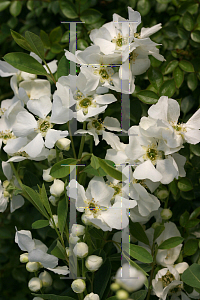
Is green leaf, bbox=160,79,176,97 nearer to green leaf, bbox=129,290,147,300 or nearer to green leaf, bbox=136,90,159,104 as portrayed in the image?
green leaf, bbox=136,90,159,104

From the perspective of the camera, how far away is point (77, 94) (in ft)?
2.57

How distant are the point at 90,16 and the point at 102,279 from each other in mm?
740

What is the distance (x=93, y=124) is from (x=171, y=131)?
0.22m

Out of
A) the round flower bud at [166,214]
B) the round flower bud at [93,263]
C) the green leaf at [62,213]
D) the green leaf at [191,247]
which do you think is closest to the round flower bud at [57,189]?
the green leaf at [62,213]

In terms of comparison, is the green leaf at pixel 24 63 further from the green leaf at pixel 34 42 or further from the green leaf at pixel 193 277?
the green leaf at pixel 193 277

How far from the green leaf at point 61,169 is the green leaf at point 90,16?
49 cm

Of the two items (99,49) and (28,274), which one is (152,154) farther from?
(28,274)

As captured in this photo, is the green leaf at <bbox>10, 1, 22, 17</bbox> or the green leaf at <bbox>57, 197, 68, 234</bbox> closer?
the green leaf at <bbox>57, 197, 68, 234</bbox>

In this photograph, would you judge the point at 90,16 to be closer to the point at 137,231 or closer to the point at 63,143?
the point at 63,143

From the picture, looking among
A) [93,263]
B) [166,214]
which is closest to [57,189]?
[93,263]

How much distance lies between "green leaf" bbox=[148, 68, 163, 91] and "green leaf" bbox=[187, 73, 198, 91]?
11 centimetres

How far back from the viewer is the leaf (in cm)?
76

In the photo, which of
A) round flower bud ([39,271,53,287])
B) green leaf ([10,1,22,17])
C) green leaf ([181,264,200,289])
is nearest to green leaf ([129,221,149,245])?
green leaf ([181,264,200,289])

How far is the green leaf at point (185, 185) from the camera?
2.81 feet
